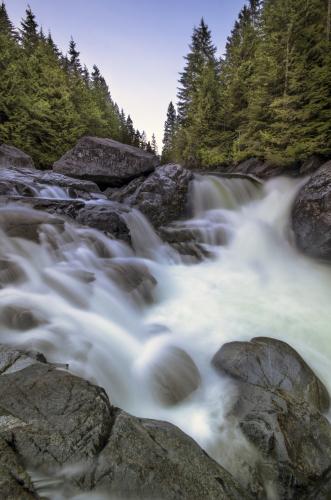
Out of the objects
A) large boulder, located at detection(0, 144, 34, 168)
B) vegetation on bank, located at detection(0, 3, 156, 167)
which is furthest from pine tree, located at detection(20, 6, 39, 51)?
large boulder, located at detection(0, 144, 34, 168)

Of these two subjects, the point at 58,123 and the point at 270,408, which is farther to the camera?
the point at 58,123

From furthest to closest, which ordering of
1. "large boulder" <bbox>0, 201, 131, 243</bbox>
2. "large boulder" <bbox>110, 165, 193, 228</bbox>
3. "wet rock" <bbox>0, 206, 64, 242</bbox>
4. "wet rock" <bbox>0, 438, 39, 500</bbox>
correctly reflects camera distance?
"large boulder" <bbox>110, 165, 193, 228</bbox> < "large boulder" <bbox>0, 201, 131, 243</bbox> < "wet rock" <bbox>0, 206, 64, 242</bbox> < "wet rock" <bbox>0, 438, 39, 500</bbox>

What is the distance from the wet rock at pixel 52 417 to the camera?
165cm

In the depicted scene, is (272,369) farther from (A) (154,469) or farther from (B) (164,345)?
(A) (154,469)

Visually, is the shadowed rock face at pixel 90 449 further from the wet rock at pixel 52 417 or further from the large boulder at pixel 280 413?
the large boulder at pixel 280 413

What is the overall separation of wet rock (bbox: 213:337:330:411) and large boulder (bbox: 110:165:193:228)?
6.37m

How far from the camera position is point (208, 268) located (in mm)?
7734

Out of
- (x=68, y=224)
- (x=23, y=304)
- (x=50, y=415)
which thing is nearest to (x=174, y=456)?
(x=50, y=415)

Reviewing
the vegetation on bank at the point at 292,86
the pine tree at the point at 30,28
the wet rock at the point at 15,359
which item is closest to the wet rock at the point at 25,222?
the wet rock at the point at 15,359

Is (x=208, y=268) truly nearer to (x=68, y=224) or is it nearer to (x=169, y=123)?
(x=68, y=224)

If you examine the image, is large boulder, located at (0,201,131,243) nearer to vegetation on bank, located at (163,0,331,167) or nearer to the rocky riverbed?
the rocky riverbed

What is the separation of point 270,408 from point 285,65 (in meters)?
12.5

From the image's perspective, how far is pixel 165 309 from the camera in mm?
5387

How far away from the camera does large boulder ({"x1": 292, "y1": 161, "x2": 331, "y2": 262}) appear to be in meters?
7.68
